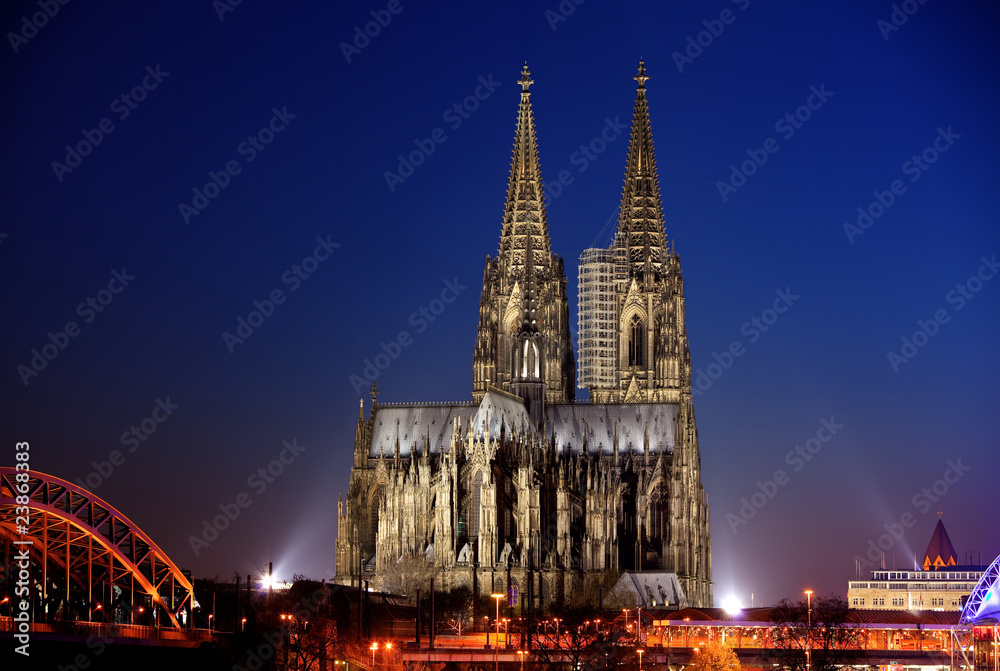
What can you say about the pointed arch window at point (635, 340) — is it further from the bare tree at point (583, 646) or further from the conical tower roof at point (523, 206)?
the bare tree at point (583, 646)

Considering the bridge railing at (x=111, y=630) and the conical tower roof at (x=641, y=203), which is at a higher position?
the conical tower roof at (x=641, y=203)

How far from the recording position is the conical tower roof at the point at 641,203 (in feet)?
518

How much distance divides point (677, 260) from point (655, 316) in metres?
5.54

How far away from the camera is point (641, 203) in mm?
159250

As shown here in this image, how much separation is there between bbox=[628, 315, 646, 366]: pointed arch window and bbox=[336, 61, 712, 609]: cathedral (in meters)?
0.12

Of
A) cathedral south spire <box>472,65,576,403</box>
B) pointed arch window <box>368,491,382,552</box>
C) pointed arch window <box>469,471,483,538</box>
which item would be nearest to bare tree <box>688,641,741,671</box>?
pointed arch window <box>469,471,483,538</box>

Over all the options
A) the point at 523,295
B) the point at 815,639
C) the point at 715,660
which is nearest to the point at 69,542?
the point at 715,660

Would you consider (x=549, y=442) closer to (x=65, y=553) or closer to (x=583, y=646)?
(x=583, y=646)

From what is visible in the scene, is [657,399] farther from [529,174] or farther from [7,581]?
[7,581]

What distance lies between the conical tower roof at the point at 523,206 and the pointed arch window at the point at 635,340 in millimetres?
9328

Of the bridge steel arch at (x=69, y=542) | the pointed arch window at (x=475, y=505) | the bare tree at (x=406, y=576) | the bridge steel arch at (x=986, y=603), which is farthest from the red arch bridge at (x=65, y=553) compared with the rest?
the bridge steel arch at (x=986, y=603)

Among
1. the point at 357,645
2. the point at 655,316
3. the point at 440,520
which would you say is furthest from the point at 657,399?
the point at 357,645

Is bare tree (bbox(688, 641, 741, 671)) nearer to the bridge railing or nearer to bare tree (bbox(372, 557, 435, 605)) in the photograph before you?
the bridge railing

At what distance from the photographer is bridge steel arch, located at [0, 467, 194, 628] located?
77.6m
